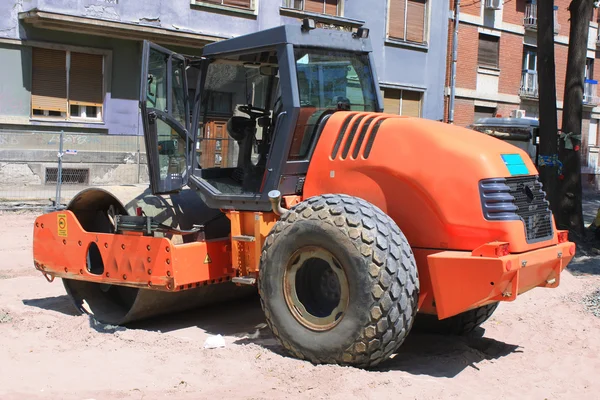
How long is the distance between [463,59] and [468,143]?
22983 millimetres

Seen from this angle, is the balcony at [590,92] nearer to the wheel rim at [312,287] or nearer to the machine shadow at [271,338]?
the machine shadow at [271,338]

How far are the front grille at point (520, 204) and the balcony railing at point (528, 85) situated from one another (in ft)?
84.3

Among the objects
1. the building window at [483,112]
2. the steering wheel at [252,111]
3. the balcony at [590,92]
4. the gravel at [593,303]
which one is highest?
the balcony at [590,92]

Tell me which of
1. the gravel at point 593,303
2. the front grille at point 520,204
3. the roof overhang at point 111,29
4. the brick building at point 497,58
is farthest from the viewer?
the brick building at point 497,58

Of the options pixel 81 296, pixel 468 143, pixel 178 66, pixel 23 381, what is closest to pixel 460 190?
pixel 468 143

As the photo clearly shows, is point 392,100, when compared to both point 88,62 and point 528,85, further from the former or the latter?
point 88,62

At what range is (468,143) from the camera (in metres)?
5.62

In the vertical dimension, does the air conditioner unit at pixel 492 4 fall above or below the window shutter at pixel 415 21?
above

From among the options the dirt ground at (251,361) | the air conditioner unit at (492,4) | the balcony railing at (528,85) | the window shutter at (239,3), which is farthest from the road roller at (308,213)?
the balcony railing at (528,85)

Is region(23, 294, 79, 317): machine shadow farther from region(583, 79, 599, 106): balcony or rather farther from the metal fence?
region(583, 79, 599, 106): balcony

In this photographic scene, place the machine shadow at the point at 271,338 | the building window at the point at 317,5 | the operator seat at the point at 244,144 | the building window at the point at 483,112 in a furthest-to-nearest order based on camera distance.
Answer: the building window at the point at 483,112 < the building window at the point at 317,5 < the operator seat at the point at 244,144 < the machine shadow at the point at 271,338

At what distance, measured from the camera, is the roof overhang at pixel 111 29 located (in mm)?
16359

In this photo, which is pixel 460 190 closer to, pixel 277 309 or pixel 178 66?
pixel 277 309

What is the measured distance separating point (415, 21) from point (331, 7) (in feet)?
11.9
